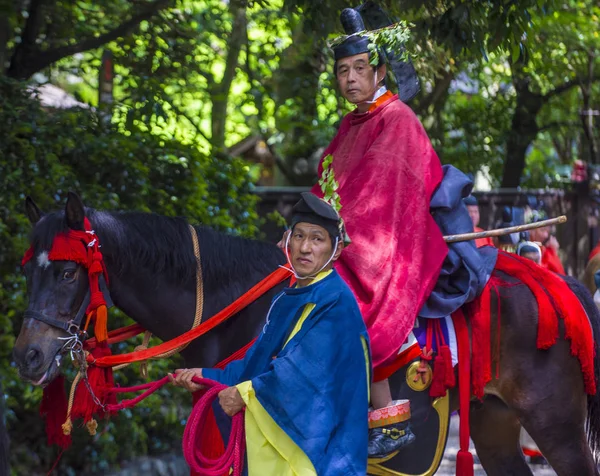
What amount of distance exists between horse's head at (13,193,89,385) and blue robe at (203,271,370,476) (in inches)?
36.7

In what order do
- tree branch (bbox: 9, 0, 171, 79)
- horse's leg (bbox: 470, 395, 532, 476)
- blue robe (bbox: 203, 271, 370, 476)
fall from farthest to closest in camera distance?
tree branch (bbox: 9, 0, 171, 79), horse's leg (bbox: 470, 395, 532, 476), blue robe (bbox: 203, 271, 370, 476)

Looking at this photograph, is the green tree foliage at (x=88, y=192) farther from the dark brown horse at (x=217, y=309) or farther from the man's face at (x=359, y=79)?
the man's face at (x=359, y=79)

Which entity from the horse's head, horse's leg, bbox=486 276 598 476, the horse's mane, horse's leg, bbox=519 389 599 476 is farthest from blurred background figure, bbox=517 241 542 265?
the horse's head

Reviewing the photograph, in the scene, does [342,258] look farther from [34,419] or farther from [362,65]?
[34,419]

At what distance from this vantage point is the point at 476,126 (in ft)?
44.6

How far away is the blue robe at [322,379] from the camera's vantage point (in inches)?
130

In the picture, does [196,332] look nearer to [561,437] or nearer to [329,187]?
[329,187]

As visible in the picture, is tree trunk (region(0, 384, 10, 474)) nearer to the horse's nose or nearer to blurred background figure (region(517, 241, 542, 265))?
the horse's nose

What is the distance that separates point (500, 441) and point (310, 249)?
2063 mm

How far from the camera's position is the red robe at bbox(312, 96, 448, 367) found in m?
3.96

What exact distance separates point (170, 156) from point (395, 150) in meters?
3.26

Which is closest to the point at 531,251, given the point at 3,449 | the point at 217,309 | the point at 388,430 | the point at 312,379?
the point at 388,430

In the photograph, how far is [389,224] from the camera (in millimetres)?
4086

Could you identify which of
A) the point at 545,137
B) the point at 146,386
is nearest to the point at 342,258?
the point at 146,386
